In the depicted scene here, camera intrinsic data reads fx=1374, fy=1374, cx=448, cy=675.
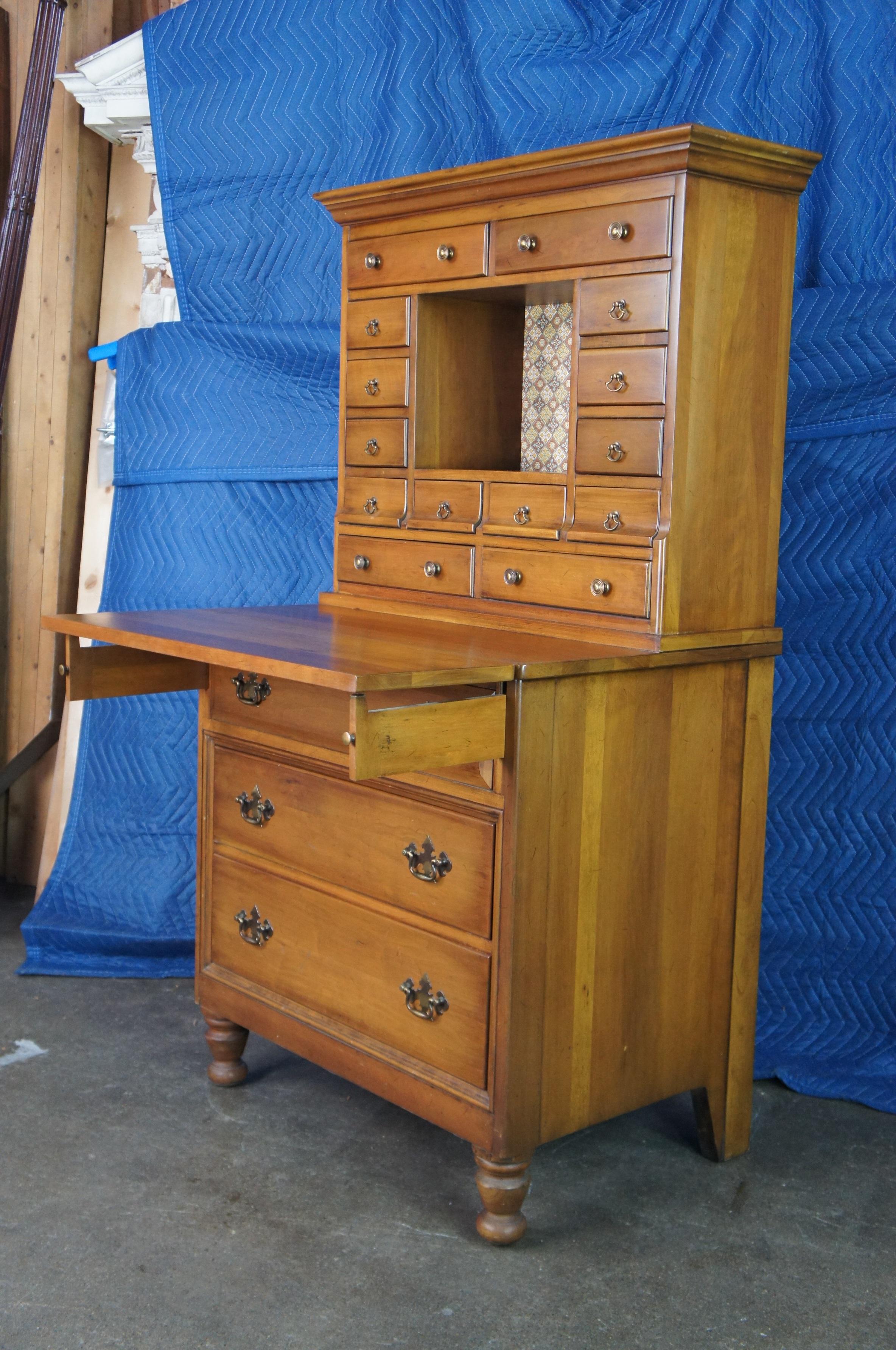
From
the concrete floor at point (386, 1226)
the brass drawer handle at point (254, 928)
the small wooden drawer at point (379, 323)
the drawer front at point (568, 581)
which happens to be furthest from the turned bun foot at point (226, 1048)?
the small wooden drawer at point (379, 323)

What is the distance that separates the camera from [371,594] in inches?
111

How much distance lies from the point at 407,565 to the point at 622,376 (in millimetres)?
638

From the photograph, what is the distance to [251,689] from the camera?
2.62 metres

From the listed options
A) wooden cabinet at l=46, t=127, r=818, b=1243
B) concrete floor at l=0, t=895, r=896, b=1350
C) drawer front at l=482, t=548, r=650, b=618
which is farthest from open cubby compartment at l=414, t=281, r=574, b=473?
concrete floor at l=0, t=895, r=896, b=1350

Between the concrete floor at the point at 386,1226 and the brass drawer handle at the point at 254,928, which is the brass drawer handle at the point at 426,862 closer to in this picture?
the brass drawer handle at the point at 254,928

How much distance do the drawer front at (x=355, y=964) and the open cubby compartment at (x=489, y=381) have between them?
888mm

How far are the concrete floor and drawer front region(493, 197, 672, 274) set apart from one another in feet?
5.38

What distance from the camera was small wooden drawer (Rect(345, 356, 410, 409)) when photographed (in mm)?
2721

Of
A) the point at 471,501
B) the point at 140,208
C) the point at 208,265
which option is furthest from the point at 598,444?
the point at 140,208

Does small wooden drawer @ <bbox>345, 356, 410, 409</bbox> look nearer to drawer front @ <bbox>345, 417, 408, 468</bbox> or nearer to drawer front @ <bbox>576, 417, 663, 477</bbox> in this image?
drawer front @ <bbox>345, 417, 408, 468</bbox>

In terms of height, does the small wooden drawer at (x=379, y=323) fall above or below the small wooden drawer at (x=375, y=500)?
above

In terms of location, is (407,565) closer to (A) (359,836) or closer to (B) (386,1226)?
(A) (359,836)

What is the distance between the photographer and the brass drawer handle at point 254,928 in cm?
269

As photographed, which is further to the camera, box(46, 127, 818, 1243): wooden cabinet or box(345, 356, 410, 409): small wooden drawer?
box(345, 356, 410, 409): small wooden drawer
